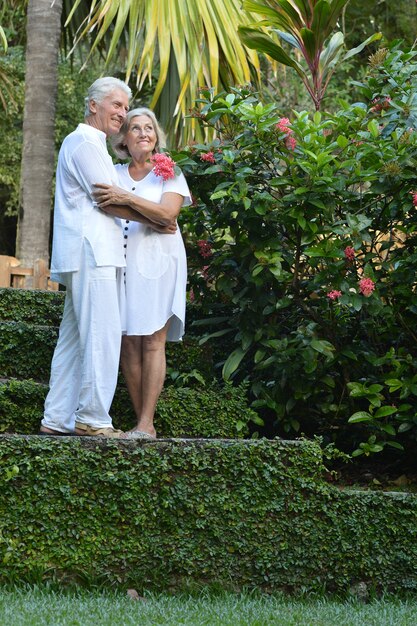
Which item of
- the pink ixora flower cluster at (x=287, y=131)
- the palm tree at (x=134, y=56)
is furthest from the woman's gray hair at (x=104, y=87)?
the palm tree at (x=134, y=56)

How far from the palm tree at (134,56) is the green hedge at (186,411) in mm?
4119

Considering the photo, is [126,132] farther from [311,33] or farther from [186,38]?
[186,38]

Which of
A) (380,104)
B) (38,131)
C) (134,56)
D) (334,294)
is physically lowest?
(334,294)

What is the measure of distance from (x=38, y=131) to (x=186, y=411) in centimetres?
511

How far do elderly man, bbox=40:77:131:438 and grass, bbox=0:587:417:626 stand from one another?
33.6 inches

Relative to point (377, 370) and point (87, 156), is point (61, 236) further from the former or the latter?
point (377, 370)

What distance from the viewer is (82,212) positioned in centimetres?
477

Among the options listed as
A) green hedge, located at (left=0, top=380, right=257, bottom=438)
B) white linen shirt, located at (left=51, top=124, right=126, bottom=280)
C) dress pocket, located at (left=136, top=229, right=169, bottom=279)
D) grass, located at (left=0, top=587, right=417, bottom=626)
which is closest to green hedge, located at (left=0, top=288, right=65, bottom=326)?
green hedge, located at (left=0, top=380, right=257, bottom=438)

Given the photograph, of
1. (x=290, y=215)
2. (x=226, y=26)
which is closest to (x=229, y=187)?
(x=290, y=215)

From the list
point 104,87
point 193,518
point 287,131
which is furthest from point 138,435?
point 287,131

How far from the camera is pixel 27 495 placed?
432 centimetres

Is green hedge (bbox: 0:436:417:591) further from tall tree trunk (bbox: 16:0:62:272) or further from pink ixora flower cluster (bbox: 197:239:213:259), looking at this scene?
tall tree trunk (bbox: 16:0:62:272)

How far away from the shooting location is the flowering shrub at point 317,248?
17.8 ft

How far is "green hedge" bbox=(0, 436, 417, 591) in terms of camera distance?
170 inches
